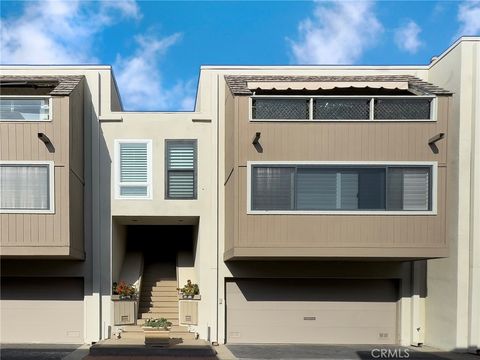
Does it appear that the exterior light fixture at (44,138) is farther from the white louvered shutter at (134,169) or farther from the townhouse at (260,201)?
the white louvered shutter at (134,169)

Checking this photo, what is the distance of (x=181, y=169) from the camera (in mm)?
12102

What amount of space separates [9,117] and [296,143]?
6848mm

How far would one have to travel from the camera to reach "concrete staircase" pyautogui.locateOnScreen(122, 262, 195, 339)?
11641mm

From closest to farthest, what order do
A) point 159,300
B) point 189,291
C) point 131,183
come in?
point 189,291
point 131,183
point 159,300

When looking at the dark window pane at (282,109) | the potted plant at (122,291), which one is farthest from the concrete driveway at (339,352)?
the dark window pane at (282,109)

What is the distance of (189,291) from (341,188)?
491 centimetres

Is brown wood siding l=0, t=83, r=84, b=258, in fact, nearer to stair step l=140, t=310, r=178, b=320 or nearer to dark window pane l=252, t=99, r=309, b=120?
stair step l=140, t=310, r=178, b=320

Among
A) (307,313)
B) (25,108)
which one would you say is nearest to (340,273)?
(307,313)

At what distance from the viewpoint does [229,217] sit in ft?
37.0

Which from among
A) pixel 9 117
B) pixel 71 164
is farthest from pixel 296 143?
pixel 9 117

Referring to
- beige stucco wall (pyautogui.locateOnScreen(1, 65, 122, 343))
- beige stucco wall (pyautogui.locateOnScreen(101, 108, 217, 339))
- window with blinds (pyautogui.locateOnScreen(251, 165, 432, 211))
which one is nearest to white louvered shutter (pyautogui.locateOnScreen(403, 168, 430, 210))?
window with blinds (pyautogui.locateOnScreen(251, 165, 432, 211))

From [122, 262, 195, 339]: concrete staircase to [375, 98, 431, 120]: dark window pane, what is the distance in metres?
7.38

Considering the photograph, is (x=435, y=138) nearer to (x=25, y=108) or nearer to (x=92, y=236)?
(x=92, y=236)

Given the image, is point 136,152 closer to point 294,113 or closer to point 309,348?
point 294,113
